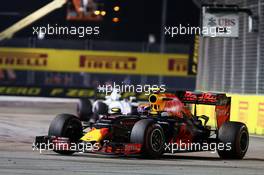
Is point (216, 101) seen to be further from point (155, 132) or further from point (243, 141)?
point (155, 132)

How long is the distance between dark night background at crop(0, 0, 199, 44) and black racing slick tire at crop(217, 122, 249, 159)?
48009 mm

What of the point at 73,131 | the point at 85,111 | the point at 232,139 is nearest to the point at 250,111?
the point at 85,111

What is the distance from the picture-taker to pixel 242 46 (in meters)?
29.3

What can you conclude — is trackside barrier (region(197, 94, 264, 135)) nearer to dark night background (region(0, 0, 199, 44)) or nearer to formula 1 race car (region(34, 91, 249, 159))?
formula 1 race car (region(34, 91, 249, 159))

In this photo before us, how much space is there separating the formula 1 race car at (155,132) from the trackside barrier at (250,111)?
831cm

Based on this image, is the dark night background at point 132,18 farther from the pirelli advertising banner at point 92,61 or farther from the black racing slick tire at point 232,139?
the black racing slick tire at point 232,139

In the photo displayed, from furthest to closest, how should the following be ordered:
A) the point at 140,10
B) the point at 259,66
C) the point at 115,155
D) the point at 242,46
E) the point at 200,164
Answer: the point at 140,10 → the point at 242,46 → the point at 259,66 → the point at 115,155 → the point at 200,164

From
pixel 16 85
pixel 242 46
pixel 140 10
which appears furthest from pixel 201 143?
pixel 140 10

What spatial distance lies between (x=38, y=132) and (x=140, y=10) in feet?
165

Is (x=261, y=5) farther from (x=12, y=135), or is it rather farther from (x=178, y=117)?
(x=178, y=117)

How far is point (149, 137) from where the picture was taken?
15.9 meters

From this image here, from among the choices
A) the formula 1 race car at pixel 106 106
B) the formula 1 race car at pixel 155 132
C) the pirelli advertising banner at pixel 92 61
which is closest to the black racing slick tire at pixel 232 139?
the formula 1 race car at pixel 155 132

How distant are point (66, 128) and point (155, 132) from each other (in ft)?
5.43

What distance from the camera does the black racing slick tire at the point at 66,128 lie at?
53.9 feet
